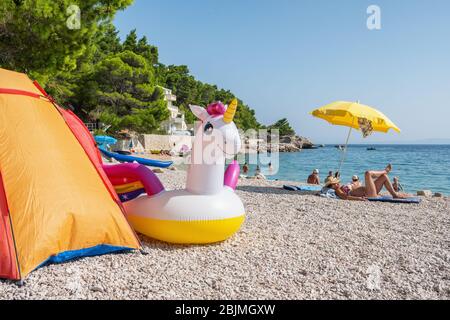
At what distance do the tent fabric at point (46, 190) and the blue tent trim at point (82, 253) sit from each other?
0.03 meters

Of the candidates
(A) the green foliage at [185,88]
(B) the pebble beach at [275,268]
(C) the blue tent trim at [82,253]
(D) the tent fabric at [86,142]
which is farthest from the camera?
(A) the green foliage at [185,88]

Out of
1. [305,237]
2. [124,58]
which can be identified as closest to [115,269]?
[305,237]

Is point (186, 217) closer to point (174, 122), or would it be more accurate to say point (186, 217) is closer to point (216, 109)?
point (216, 109)

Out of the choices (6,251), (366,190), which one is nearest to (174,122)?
(366,190)

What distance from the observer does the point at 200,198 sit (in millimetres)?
4367

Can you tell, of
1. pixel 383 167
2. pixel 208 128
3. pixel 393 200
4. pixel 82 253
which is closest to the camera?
pixel 82 253

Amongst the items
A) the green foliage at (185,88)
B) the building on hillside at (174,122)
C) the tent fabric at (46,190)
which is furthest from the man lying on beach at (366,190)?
the green foliage at (185,88)

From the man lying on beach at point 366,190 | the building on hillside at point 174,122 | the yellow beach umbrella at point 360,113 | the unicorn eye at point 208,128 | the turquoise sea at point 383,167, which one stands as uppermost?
the building on hillside at point 174,122

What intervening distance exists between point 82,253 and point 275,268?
6.52ft

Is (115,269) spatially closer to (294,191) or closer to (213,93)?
(294,191)

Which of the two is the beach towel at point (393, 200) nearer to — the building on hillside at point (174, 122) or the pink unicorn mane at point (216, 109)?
the pink unicorn mane at point (216, 109)

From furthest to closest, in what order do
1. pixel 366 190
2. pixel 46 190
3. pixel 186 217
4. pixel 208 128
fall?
pixel 366 190
pixel 208 128
pixel 186 217
pixel 46 190

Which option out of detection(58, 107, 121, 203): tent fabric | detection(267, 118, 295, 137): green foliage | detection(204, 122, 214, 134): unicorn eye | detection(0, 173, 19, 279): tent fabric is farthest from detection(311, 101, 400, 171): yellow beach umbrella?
detection(267, 118, 295, 137): green foliage

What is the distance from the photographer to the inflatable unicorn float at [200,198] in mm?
4266
